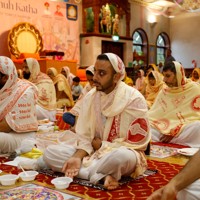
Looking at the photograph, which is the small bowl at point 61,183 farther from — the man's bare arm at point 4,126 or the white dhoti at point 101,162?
the man's bare arm at point 4,126

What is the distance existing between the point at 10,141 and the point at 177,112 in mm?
1971

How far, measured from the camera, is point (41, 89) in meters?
5.61

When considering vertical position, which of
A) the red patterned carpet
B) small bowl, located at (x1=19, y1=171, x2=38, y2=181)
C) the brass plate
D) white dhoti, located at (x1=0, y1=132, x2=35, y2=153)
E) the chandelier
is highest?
the chandelier

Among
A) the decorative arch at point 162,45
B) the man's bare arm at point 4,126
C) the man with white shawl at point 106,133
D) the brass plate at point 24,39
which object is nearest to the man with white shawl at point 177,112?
the man with white shawl at point 106,133

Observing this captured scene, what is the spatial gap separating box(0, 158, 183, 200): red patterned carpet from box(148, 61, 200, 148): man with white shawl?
106cm

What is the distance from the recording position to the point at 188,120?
405 cm

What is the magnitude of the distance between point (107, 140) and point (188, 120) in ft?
5.61

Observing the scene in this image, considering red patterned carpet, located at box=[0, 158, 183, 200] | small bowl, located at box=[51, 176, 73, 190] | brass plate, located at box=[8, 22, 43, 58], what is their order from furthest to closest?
brass plate, located at box=[8, 22, 43, 58] → small bowl, located at box=[51, 176, 73, 190] → red patterned carpet, located at box=[0, 158, 183, 200]

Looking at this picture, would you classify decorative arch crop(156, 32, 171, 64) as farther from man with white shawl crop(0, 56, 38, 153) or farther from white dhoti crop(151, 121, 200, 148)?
man with white shawl crop(0, 56, 38, 153)

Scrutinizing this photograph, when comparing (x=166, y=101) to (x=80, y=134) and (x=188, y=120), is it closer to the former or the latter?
(x=188, y=120)

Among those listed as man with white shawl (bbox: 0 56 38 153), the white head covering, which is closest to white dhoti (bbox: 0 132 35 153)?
man with white shawl (bbox: 0 56 38 153)

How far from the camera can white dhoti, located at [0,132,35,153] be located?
10.8 ft

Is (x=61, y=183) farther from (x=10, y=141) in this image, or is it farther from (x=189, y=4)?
(x=189, y=4)

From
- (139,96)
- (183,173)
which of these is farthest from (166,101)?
(183,173)
